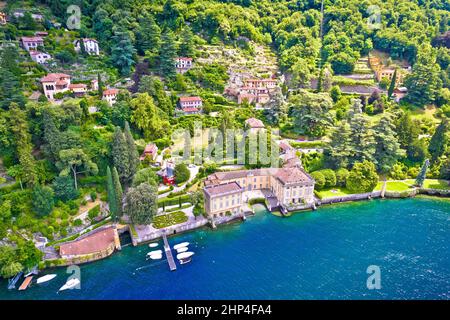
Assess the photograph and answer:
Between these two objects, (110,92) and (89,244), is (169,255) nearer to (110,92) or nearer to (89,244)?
(89,244)

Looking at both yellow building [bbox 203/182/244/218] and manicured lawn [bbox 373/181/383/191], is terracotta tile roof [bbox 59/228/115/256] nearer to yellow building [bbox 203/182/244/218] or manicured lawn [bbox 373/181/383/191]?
yellow building [bbox 203/182/244/218]

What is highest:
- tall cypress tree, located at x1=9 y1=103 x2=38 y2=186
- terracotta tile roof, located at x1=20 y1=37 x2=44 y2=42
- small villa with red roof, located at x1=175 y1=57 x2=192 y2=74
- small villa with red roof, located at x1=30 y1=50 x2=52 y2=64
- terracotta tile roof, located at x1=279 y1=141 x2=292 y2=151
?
terracotta tile roof, located at x1=20 y1=37 x2=44 y2=42

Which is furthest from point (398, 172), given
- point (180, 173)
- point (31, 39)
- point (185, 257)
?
point (31, 39)

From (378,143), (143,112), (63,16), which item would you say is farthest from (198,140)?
(63,16)

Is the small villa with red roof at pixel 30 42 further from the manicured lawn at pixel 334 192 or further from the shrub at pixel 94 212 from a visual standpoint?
the manicured lawn at pixel 334 192

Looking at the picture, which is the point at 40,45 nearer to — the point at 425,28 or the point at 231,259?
the point at 231,259

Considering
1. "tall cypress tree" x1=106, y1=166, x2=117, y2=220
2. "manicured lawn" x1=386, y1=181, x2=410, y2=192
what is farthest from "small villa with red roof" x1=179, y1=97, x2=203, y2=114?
"manicured lawn" x1=386, y1=181, x2=410, y2=192
